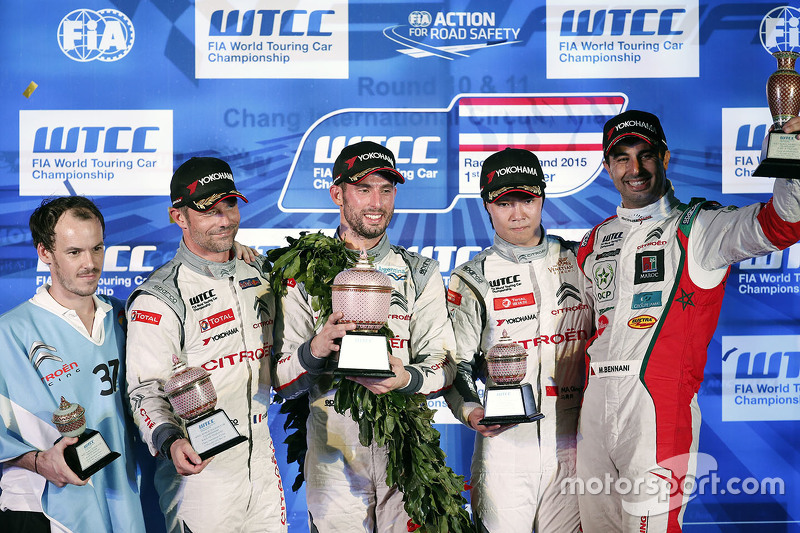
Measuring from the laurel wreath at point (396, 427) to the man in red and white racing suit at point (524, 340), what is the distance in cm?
30

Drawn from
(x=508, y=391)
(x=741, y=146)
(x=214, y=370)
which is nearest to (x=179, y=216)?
A: (x=214, y=370)

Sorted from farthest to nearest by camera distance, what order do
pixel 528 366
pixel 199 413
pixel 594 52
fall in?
pixel 594 52, pixel 528 366, pixel 199 413

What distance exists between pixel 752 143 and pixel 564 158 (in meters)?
1.24

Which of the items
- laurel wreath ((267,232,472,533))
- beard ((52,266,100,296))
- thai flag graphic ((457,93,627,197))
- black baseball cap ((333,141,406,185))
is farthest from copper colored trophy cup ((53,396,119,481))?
thai flag graphic ((457,93,627,197))

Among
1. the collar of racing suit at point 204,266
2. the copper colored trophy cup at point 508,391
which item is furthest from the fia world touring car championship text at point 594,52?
the collar of racing suit at point 204,266

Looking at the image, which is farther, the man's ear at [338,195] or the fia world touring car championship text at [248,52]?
the fia world touring car championship text at [248,52]

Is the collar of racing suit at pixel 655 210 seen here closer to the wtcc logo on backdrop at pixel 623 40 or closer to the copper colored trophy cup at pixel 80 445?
the wtcc logo on backdrop at pixel 623 40

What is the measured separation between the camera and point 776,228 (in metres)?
2.85

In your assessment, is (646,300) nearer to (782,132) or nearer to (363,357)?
(782,132)

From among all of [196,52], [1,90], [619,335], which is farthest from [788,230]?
[1,90]

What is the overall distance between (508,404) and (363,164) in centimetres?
121

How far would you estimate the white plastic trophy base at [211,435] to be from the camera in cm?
277

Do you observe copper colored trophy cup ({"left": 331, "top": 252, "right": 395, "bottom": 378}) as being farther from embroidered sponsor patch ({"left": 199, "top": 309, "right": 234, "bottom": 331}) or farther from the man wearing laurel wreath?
the man wearing laurel wreath

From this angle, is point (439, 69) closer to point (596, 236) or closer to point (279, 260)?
point (596, 236)
